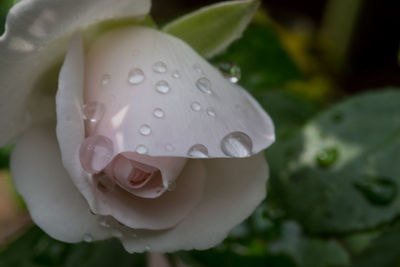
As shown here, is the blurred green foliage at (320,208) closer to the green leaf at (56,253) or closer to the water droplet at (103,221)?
the green leaf at (56,253)

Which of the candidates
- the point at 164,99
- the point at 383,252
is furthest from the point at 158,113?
the point at 383,252

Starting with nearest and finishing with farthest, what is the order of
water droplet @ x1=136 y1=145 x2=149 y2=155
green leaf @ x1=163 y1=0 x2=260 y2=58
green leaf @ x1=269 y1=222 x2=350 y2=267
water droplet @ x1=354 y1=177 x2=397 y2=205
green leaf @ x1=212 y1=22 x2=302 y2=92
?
water droplet @ x1=136 y1=145 x2=149 y2=155 → green leaf @ x1=163 y1=0 x2=260 y2=58 → water droplet @ x1=354 y1=177 x2=397 y2=205 → green leaf @ x1=269 y1=222 x2=350 y2=267 → green leaf @ x1=212 y1=22 x2=302 y2=92

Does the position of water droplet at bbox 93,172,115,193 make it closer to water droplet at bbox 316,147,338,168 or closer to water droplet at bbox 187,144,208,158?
water droplet at bbox 187,144,208,158

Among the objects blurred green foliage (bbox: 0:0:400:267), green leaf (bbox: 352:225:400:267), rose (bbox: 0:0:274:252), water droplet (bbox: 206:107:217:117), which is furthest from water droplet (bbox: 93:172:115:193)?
green leaf (bbox: 352:225:400:267)

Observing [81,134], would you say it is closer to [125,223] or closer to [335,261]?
[125,223]

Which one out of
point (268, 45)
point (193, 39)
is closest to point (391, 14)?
point (268, 45)

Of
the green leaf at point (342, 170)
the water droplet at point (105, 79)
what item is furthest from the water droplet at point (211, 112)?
the green leaf at point (342, 170)

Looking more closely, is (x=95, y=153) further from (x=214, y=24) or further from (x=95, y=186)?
(x=214, y=24)
